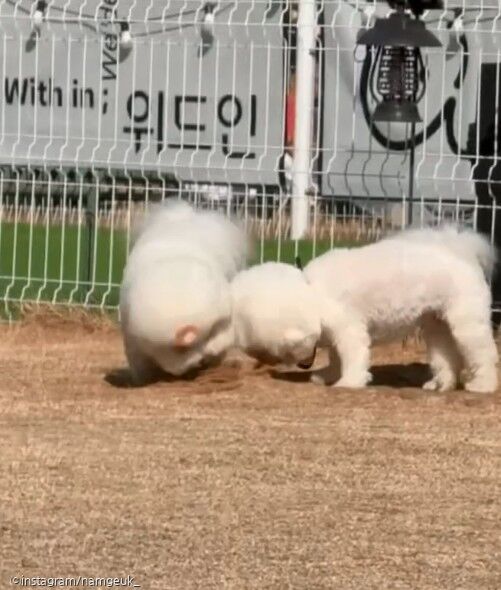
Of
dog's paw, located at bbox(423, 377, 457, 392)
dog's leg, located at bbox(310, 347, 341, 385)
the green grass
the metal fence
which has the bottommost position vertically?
dog's paw, located at bbox(423, 377, 457, 392)

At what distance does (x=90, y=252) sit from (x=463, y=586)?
568cm

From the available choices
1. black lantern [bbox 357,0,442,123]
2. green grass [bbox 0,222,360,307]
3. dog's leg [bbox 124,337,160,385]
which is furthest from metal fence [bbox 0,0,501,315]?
dog's leg [bbox 124,337,160,385]

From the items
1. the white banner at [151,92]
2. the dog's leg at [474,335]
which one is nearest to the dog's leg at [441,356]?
the dog's leg at [474,335]

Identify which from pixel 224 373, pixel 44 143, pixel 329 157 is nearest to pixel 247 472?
pixel 224 373

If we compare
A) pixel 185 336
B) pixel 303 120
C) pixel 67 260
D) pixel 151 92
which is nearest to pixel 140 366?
pixel 185 336

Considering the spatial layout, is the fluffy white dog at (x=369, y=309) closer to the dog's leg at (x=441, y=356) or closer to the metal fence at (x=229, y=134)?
the dog's leg at (x=441, y=356)

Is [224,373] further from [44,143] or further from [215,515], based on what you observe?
[44,143]

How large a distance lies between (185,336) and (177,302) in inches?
5.3

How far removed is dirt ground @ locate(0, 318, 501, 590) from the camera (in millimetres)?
4164

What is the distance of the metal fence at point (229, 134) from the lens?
8.98 m

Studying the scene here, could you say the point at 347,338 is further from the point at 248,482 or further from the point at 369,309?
the point at 248,482

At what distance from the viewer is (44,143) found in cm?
976

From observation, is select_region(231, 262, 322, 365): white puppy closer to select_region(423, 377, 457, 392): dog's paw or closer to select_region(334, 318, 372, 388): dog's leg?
select_region(334, 318, 372, 388): dog's leg

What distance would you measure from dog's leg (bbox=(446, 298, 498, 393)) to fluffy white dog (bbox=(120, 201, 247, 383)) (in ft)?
2.99
